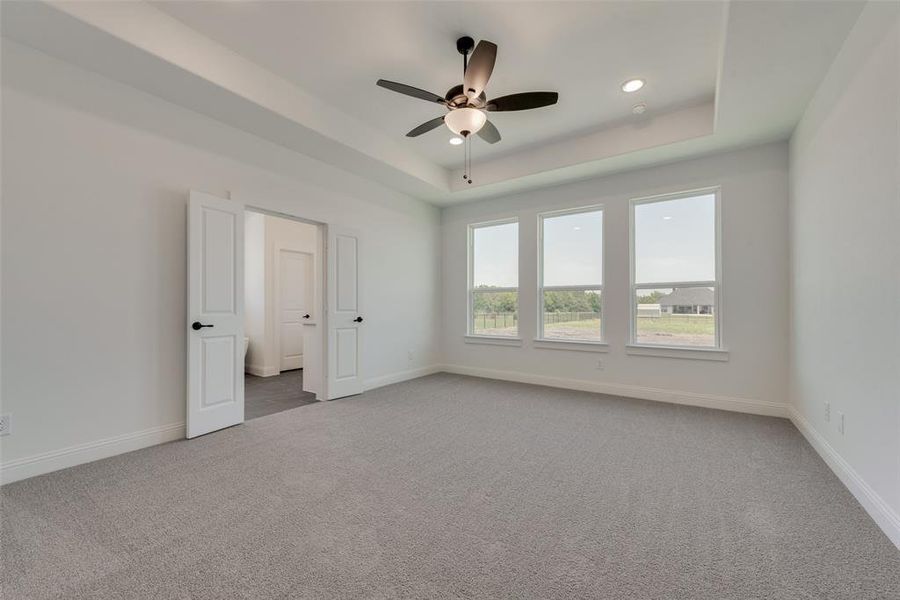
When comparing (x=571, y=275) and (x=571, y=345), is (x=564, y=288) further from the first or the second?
(x=571, y=345)

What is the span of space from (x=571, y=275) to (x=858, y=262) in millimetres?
2934

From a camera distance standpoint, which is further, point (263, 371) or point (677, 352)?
point (263, 371)

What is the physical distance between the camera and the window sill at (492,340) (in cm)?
540

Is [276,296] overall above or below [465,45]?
below

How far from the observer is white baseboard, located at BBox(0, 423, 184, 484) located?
235cm

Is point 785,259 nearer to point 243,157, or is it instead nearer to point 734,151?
point 734,151

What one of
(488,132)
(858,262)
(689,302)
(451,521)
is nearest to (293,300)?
(488,132)

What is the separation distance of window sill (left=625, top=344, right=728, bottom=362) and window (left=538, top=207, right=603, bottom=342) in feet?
1.40

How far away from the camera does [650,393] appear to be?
435 cm

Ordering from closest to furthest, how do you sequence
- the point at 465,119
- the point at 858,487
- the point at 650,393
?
1. the point at 858,487
2. the point at 465,119
3. the point at 650,393

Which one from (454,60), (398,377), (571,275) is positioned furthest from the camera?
(398,377)

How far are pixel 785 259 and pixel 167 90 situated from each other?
5.67m

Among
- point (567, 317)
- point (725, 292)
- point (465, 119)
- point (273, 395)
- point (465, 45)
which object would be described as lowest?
point (273, 395)

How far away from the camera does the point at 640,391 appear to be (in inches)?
174
